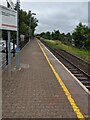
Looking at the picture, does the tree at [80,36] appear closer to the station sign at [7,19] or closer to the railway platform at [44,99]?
the station sign at [7,19]

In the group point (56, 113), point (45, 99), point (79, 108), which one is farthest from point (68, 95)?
point (56, 113)

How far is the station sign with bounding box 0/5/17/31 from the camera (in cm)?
1145

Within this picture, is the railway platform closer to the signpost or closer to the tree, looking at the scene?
the signpost

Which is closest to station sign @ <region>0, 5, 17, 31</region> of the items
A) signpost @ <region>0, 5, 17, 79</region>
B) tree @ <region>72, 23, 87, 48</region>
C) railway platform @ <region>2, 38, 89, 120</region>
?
signpost @ <region>0, 5, 17, 79</region>

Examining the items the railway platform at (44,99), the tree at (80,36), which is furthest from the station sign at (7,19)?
the tree at (80,36)

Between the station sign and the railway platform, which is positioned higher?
the station sign

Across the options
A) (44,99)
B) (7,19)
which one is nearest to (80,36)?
(7,19)

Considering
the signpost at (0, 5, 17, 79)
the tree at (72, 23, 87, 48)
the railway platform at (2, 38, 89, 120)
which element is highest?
the tree at (72, 23, 87, 48)

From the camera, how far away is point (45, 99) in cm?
876

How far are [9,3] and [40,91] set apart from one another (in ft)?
18.1

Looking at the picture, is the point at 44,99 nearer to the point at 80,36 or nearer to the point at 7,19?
the point at 7,19

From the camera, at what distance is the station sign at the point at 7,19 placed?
37.6ft

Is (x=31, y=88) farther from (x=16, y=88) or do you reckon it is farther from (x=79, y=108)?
(x=79, y=108)

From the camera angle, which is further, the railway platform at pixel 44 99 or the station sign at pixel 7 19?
the station sign at pixel 7 19
